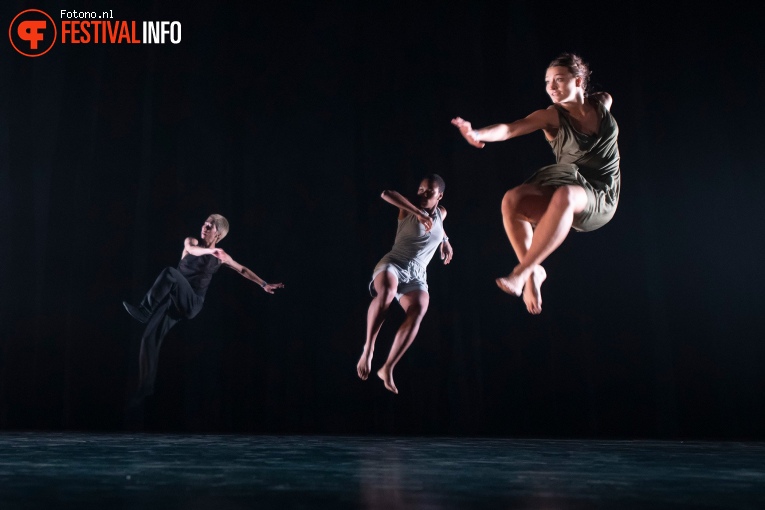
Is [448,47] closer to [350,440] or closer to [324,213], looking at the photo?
[324,213]

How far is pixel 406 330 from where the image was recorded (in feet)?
15.2

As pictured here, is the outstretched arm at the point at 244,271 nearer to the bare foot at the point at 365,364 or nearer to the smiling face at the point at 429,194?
the bare foot at the point at 365,364

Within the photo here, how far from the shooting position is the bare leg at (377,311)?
4637mm

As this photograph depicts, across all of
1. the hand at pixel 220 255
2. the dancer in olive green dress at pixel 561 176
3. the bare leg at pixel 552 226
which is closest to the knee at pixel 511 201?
the dancer in olive green dress at pixel 561 176

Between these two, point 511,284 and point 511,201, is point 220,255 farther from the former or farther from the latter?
point 511,284

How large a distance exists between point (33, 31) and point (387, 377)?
3134mm

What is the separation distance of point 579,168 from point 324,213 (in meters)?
1.79

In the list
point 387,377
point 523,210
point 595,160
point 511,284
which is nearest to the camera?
point 511,284

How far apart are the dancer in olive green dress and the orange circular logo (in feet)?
10.3

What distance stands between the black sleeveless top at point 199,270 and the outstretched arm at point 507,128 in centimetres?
203

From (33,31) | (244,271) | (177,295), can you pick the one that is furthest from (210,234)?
(33,31)

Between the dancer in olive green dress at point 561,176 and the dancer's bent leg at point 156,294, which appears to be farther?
the dancer's bent leg at point 156,294

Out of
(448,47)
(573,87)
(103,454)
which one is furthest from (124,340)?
(573,87)

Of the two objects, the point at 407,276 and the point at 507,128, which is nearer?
the point at 507,128
